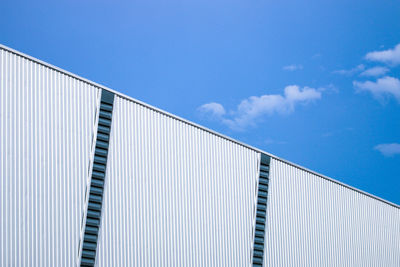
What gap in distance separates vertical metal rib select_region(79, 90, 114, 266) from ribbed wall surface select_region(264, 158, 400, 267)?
11675 millimetres

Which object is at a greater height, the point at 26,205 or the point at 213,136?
the point at 213,136

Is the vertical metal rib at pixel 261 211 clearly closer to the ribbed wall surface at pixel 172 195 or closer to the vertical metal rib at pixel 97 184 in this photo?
the ribbed wall surface at pixel 172 195

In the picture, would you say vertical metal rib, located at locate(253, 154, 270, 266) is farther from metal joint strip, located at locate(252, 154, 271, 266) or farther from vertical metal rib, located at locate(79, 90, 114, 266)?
vertical metal rib, located at locate(79, 90, 114, 266)

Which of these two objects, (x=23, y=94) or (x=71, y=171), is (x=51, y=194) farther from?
(x=23, y=94)

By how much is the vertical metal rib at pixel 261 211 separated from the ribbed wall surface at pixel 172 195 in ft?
1.62

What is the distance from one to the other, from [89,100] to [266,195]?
1278cm

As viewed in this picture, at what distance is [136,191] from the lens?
2958cm

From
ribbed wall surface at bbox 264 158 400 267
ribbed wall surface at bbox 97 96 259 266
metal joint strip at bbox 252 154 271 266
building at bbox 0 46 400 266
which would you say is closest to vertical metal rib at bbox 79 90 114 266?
building at bbox 0 46 400 266

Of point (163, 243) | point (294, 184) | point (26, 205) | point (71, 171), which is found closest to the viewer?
point (26, 205)

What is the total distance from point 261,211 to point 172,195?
6.73 metres

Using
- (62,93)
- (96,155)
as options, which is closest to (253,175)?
(96,155)

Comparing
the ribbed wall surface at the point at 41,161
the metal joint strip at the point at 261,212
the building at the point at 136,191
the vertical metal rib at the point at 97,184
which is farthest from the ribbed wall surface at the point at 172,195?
the ribbed wall surface at the point at 41,161

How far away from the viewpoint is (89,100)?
93.1 feet

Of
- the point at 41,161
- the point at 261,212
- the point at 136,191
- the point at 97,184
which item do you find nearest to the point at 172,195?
the point at 136,191
